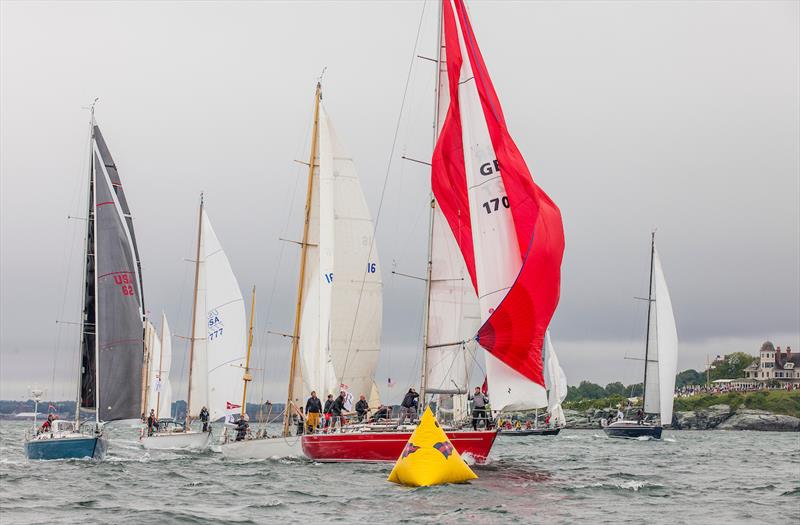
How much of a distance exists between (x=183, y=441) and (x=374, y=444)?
18.4m

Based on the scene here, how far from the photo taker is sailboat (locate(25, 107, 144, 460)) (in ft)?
132

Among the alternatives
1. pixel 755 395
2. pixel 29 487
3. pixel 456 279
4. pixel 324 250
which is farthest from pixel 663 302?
pixel 755 395

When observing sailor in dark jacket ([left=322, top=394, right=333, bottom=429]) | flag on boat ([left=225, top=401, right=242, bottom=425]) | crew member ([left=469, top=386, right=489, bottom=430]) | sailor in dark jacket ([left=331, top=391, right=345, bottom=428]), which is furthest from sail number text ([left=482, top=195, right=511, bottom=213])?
flag on boat ([left=225, top=401, right=242, bottom=425])

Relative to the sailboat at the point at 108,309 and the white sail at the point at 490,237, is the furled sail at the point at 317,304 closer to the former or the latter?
the sailboat at the point at 108,309

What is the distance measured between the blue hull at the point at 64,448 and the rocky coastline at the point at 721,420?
10059cm

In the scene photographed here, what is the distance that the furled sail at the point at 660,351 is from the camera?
8131 centimetres

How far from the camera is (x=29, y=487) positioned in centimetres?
2853

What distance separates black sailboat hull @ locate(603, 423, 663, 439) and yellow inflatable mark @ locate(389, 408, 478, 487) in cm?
5500

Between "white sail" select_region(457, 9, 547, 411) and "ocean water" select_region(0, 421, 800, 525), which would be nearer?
"ocean water" select_region(0, 421, 800, 525)

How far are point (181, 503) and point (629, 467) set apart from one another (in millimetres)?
21148

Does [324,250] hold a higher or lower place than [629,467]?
higher

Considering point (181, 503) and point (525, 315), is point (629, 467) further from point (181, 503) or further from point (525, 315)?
point (181, 503)

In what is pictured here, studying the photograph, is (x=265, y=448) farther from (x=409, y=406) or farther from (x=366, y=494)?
(x=366, y=494)

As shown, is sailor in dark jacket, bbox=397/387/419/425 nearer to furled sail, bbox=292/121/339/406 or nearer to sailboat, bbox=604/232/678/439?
furled sail, bbox=292/121/339/406
